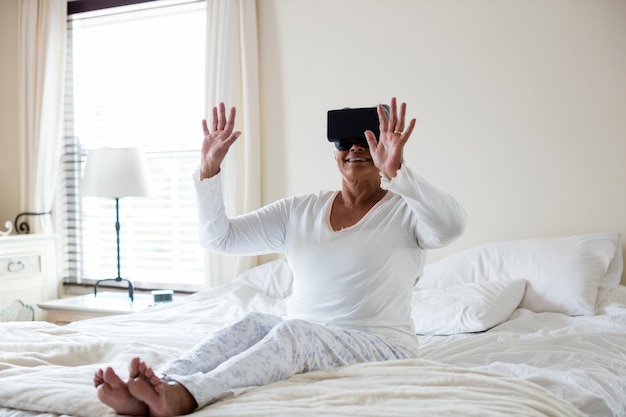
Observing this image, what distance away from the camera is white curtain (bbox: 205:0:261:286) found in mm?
3867

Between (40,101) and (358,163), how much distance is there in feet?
9.42

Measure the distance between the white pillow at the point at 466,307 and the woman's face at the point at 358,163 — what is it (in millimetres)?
704

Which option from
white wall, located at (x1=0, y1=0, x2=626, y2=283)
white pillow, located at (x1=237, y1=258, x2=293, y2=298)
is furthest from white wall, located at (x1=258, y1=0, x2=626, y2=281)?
white pillow, located at (x1=237, y1=258, x2=293, y2=298)

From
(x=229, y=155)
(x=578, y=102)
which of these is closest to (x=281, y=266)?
(x=229, y=155)

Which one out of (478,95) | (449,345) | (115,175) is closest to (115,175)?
(115,175)

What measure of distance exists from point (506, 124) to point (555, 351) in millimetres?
1434

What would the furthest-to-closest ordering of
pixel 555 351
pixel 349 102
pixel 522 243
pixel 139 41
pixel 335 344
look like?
pixel 139 41 → pixel 349 102 → pixel 522 243 → pixel 555 351 → pixel 335 344

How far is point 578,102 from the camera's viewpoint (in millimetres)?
3227

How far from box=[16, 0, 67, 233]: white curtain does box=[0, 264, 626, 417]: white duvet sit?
185cm

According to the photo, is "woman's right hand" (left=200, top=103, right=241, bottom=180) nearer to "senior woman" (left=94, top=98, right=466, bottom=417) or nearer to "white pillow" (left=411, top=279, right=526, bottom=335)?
"senior woman" (left=94, top=98, right=466, bottom=417)

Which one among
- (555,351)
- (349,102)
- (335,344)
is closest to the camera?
(335,344)

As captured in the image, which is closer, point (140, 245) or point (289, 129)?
point (289, 129)

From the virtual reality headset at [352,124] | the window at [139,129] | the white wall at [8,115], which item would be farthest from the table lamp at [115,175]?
the virtual reality headset at [352,124]

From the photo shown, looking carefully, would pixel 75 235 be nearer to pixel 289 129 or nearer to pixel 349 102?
pixel 289 129
